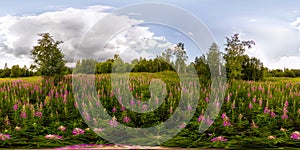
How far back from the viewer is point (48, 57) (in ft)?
25.6

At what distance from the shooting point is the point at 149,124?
191 inches

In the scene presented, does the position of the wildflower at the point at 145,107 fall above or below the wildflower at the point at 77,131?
above

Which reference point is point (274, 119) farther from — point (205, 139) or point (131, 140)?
point (131, 140)

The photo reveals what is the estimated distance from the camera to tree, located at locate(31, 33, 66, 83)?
768cm

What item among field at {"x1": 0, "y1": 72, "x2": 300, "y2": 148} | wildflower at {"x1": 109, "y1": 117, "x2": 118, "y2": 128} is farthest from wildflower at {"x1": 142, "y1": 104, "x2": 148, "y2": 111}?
wildflower at {"x1": 109, "y1": 117, "x2": 118, "y2": 128}

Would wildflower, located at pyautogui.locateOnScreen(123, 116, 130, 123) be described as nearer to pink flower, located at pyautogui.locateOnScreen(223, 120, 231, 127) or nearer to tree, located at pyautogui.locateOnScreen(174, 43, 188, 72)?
tree, located at pyautogui.locateOnScreen(174, 43, 188, 72)

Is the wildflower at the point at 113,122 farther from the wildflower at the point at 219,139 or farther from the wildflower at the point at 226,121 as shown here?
the wildflower at the point at 226,121

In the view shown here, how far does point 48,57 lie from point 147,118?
3.85 m

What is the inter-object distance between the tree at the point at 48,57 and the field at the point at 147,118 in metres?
1.66

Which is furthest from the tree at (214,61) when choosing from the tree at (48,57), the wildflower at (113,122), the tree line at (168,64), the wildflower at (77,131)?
the tree at (48,57)

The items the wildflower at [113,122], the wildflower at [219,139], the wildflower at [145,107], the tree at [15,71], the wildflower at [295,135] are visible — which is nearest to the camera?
the wildflower at [219,139]

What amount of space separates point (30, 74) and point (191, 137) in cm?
606

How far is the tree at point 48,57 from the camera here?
303 inches

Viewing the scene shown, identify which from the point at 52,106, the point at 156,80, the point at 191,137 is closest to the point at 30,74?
the point at 52,106
